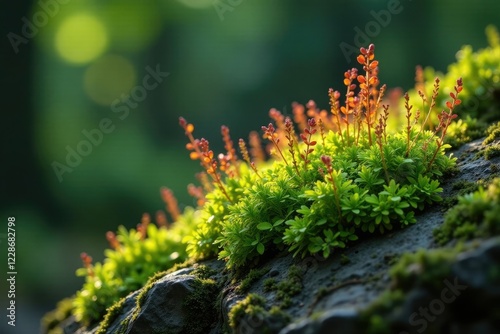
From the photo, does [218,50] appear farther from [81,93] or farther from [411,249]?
[411,249]

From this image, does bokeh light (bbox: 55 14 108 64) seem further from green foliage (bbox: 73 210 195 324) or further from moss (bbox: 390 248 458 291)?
moss (bbox: 390 248 458 291)

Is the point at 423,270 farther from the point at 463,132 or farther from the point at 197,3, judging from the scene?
the point at 197,3

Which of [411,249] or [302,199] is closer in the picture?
[411,249]

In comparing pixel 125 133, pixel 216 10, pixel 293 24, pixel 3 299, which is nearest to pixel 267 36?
pixel 293 24

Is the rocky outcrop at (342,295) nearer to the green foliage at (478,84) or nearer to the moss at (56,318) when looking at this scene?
the green foliage at (478,84)

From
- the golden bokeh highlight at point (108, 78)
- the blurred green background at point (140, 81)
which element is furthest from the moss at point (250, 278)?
the golden bokeh highlight at point (108, 78)
